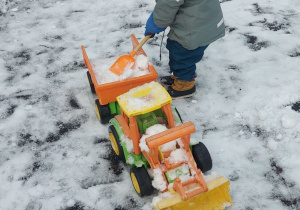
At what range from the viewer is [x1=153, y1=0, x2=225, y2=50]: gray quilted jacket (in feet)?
6.33

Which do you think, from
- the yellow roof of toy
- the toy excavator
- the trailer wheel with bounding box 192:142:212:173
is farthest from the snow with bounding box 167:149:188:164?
the yellow roof of toy

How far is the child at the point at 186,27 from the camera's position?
194cm

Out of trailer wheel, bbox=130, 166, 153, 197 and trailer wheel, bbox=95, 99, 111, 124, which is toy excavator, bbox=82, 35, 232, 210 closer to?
trailer wheel, bbox=130, 166, 153, 197

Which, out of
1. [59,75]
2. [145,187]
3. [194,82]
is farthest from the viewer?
[59,75]

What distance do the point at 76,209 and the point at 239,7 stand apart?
8.56 feet

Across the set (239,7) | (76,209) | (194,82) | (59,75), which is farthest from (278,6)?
(76,209)

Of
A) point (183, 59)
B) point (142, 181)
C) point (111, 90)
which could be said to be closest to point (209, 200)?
point (142, 181)

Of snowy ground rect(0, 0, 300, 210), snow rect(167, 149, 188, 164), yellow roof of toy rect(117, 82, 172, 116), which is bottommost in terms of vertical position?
snowy ground rect(0, 0, 300, 210)

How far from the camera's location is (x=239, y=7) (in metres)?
3.32

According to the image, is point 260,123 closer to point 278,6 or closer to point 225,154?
point 225,154

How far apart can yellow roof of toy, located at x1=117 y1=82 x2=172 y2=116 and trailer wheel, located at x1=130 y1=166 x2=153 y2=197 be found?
31 centimetres

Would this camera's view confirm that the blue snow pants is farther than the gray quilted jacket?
Yes

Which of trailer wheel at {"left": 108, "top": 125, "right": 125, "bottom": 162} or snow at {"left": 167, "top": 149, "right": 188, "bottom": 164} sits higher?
snow at {"left": 167, "top": 149, "right": 188, "bottom": 164}

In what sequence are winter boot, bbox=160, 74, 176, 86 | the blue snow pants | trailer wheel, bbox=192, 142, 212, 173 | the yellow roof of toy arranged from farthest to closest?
winter boot, bbox=160, 74, 176, 86
the blue snow pants
trailer wheel, bbox=192, 142, 212, 173
the yellow roof of toy
